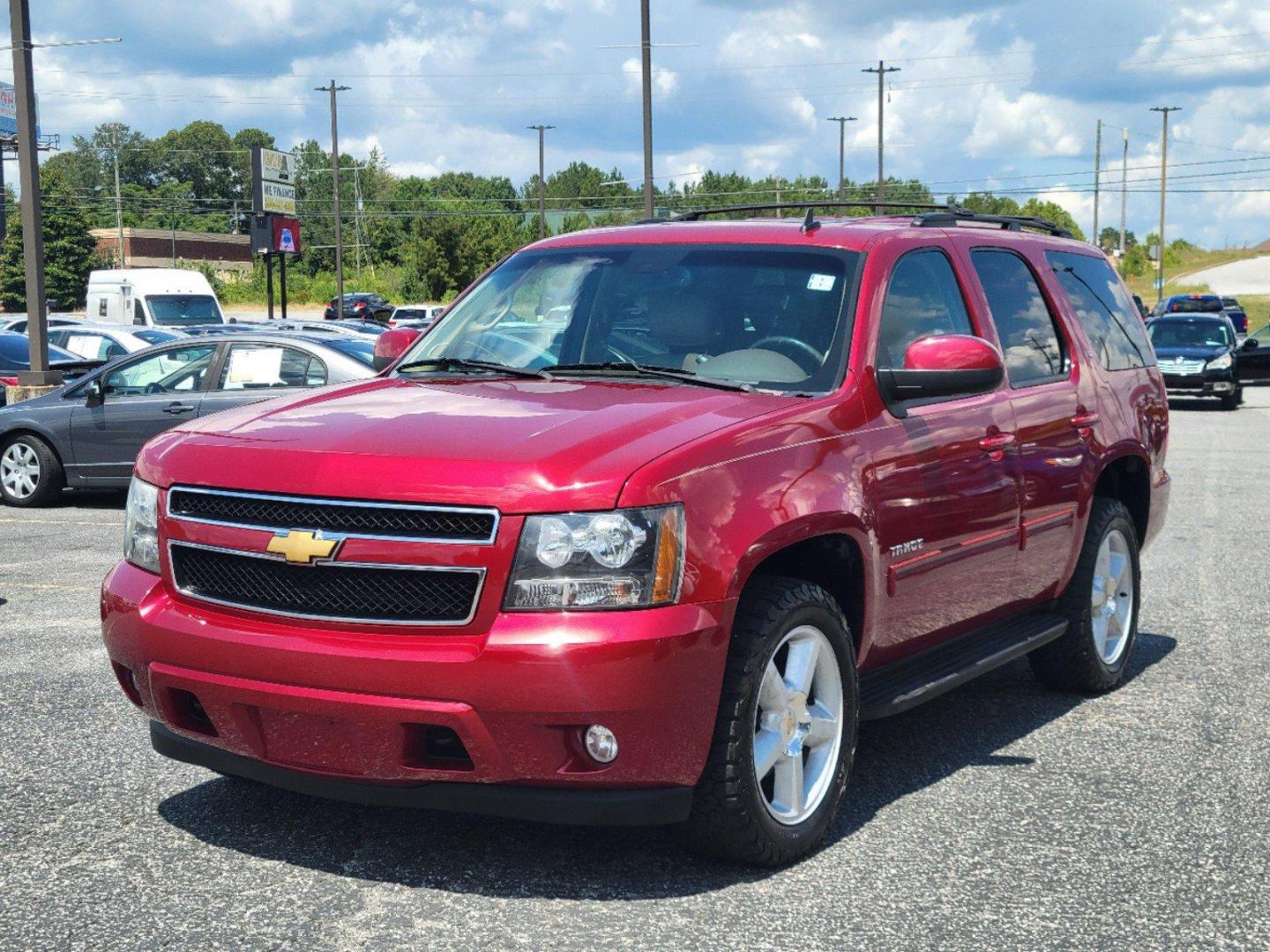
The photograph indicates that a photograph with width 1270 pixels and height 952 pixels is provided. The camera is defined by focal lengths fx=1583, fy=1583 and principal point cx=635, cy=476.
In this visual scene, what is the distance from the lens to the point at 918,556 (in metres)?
5.03

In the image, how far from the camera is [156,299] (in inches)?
1401

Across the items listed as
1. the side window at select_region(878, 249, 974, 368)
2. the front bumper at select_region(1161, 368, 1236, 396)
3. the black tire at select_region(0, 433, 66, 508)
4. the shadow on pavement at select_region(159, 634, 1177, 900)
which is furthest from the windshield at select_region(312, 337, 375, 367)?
the front bumper at select_region(1161, 368, 1236, 396)

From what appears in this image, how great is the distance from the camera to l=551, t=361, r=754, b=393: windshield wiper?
4.81 m

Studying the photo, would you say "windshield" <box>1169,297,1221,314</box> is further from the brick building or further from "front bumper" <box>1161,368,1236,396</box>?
the brick building

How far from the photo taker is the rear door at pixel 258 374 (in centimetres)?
1321

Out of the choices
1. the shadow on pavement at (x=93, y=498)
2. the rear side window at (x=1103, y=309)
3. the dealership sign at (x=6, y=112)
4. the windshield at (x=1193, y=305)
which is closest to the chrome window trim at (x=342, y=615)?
the rear side window at (x=1103, y=309)

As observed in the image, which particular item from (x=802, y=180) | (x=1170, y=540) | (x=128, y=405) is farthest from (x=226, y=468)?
(x=802, y=180)

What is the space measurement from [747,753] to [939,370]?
55.2 inches

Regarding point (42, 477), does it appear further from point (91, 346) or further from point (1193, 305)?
point (1193, 305)

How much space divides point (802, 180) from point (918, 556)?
144229 mm

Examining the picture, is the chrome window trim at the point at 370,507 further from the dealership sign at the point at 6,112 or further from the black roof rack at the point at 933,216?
the dealership sign at the point at 6,112

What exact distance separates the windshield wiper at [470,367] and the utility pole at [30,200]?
15547 mm

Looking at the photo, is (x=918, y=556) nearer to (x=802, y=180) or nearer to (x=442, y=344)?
(x=442, y=344)

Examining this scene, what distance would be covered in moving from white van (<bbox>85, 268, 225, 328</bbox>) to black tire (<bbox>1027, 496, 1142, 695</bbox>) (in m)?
31.1
